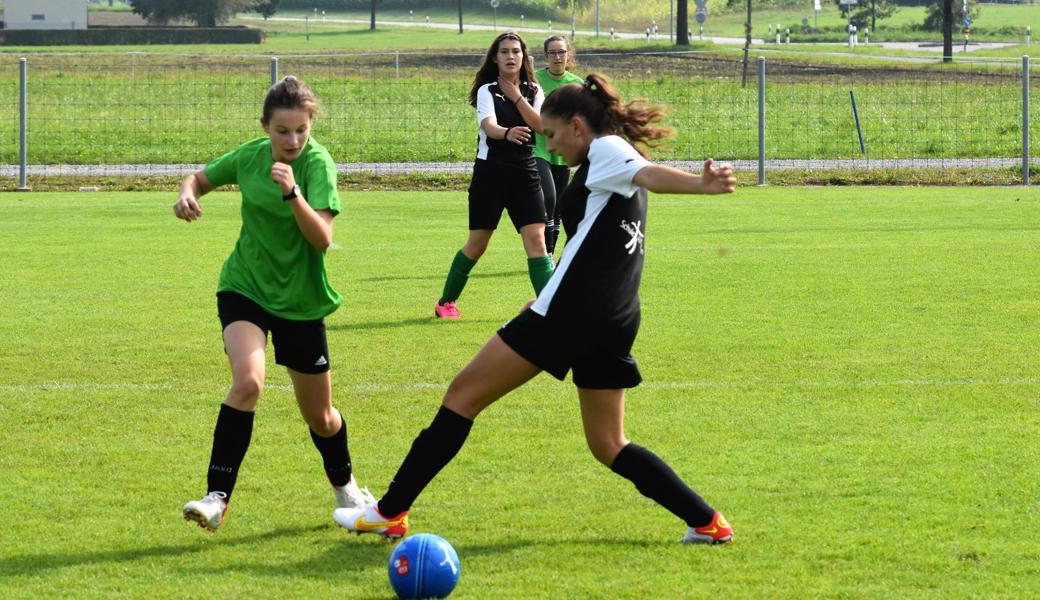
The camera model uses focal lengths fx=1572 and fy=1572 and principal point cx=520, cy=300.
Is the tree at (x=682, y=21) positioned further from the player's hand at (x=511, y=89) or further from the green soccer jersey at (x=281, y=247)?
the green soccer jersey at (x=281, y=247)

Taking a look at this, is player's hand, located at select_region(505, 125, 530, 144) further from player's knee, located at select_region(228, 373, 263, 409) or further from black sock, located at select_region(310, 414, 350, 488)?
player's knee, located at select_region(228, 373, 263, 409)

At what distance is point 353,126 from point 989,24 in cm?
7384

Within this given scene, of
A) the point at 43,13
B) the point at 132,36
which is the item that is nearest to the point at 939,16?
the point at 132,36

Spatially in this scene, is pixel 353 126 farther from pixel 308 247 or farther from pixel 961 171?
pixel 308 247

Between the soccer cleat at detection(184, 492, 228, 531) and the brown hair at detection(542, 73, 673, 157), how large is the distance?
1907 mm

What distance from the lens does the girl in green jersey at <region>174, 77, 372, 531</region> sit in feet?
19.1

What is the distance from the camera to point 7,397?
342 inches

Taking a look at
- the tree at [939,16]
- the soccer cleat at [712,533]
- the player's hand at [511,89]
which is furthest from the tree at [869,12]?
the soccer cleat at [712,533]

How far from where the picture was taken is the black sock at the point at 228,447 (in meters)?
5.97

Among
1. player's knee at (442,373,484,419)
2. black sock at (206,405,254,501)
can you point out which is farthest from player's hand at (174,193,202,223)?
player's knee at (442,373,484,419)

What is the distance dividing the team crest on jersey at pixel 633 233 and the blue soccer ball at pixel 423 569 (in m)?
1.22

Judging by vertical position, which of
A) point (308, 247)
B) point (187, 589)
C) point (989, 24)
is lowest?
point (187, 589)

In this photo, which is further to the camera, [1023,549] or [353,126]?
[353,126]

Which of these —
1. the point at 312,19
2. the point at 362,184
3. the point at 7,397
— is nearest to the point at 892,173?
the point at 362,184
